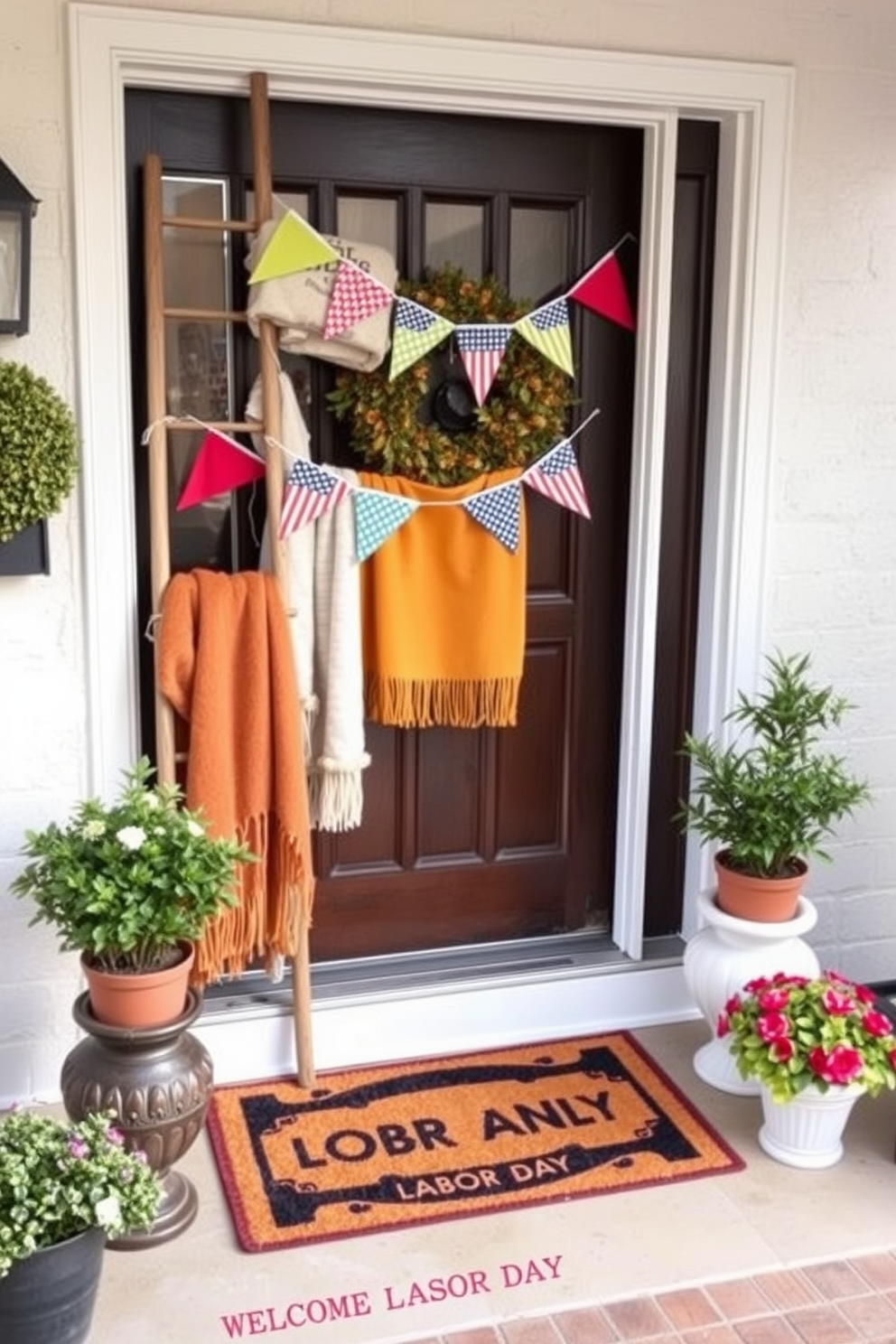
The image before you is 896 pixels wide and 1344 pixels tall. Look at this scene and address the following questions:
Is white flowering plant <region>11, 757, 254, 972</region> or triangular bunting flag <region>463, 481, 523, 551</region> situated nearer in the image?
white flowering plant <region>11, 757, 254, 972</region>

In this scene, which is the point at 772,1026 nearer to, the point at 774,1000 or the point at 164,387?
the point at 774,1000

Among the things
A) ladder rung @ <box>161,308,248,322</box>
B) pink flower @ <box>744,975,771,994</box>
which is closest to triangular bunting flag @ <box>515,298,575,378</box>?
ladder rung @ <box>161,308,248,322</box>

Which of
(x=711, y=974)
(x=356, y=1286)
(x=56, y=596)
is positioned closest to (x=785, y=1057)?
(x=711, y=974)

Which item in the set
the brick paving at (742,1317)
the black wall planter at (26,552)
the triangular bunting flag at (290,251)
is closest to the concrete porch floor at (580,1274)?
the brick paving at (742,1317)

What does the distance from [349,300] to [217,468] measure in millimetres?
432

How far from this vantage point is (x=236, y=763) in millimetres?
2732

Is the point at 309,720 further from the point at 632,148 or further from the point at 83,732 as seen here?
the point at 632,148

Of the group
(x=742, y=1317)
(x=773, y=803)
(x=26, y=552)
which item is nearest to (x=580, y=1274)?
(x=742, y=1317)

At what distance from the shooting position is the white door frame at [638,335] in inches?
102

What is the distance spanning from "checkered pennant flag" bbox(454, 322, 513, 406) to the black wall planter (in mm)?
927

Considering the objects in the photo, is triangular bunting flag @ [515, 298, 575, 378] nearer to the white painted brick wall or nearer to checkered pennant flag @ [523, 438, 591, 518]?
checkered pennant flag @ [523, 438, 591, 518]

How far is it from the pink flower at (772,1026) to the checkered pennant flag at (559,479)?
3.65ft

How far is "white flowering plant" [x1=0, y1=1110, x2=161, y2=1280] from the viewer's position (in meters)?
2.01

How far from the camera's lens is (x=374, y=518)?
2.84 metres
